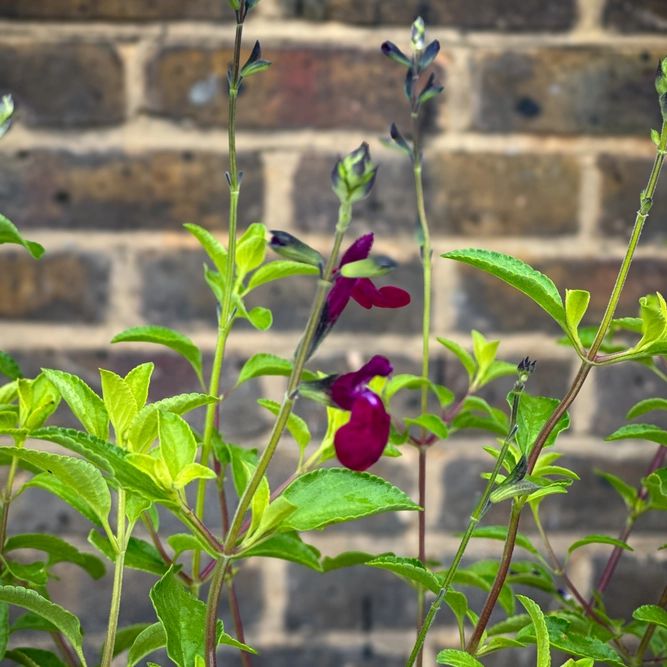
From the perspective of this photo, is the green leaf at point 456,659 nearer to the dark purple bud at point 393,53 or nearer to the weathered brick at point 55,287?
the dark purple bud at point 393,53

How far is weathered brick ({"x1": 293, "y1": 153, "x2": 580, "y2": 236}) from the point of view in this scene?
885 mm

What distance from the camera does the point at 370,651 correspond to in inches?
37.0

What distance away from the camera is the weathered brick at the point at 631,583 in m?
0.94

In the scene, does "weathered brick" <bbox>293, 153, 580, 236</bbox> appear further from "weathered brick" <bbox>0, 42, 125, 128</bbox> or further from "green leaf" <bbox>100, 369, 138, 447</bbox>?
"green leaf" <bbox>100, 369, 138, 447</bbox>

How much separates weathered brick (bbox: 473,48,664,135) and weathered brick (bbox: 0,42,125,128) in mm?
416

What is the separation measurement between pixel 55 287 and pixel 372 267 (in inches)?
27.2

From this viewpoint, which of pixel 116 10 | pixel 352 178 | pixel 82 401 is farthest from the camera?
pixel 116 10

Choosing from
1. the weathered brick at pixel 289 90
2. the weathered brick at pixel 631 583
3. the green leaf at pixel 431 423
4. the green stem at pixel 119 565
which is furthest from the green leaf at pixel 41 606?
the weathered brick at pixel 631 583

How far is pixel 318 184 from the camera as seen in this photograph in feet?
2.90

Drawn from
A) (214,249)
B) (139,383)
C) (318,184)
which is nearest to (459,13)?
(318,184)

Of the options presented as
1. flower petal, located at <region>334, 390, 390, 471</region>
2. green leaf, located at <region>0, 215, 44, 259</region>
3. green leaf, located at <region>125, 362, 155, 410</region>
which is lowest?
green leaf, located at <region>125, 362, 155, 410</region>

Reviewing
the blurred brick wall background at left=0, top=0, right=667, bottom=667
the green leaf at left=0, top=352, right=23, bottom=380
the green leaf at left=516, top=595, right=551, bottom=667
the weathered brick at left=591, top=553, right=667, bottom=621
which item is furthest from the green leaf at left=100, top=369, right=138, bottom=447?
the weathered brick at left=591, top=553, right=667, bottom=621

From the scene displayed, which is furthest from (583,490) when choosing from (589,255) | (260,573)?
(260,573)

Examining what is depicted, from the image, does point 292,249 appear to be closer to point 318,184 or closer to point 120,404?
point 120,404
